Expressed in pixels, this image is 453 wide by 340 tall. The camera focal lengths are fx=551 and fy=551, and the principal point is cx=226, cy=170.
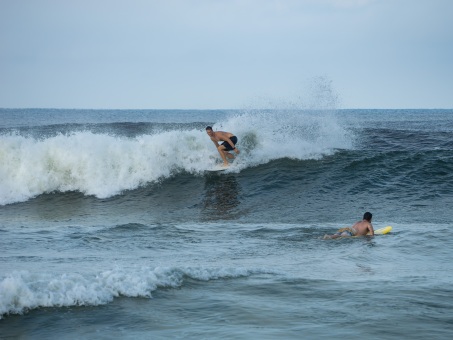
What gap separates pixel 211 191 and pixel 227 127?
4.17m

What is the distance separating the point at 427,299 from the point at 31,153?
49.4 feet

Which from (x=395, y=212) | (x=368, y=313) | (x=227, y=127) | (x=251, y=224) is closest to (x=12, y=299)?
(x=368, y=313)

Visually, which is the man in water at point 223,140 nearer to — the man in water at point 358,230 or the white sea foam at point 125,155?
the white sea foam at point 125,155

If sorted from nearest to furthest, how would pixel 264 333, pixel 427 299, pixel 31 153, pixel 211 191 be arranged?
pixel 264 333 → pixel 427 299 → pixel 211 191 → pixel 31 153

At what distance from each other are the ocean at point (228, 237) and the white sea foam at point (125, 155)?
0.05m

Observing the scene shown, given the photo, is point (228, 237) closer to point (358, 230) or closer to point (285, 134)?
point (358, 230)

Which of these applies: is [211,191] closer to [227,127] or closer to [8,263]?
[227,127]

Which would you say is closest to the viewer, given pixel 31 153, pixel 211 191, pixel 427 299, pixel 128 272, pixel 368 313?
pixel 368 313

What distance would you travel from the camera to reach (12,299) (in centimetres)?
598

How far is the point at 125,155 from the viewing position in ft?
60.2

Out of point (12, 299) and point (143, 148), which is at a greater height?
point (143, 148)

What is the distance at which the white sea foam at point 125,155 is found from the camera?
17.4 metres

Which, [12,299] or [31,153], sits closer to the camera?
[12,299]

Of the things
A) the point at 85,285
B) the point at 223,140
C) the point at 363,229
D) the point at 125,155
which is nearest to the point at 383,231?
the point at 363,229
